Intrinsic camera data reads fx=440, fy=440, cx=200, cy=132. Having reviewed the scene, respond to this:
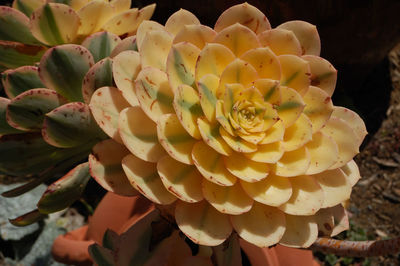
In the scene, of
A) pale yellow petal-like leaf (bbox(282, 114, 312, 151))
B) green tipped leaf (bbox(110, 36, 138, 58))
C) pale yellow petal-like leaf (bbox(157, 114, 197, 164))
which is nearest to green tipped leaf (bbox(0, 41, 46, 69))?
green tipped leaf (bbox(110, 36, 138, 58))

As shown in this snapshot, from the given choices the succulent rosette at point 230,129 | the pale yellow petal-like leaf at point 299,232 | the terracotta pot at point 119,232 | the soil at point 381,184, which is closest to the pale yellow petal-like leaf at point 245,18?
the succulent rosette at point 230,129

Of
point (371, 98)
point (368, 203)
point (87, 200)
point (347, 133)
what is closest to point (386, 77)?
point (371, 98)

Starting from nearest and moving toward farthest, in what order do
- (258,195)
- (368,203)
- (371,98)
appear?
(258,195), (368,203), (371,98)

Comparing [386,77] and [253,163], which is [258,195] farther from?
[386,77]

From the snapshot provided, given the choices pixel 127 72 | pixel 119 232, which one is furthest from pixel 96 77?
pixel 119 232

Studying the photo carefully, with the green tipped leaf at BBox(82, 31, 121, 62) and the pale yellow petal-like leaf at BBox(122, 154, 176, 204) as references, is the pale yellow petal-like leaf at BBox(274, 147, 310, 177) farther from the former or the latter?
the green tipped leaf at BBox(82, 31, 121, 62)

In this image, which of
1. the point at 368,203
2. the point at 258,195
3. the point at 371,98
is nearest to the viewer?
the point at 258,195
